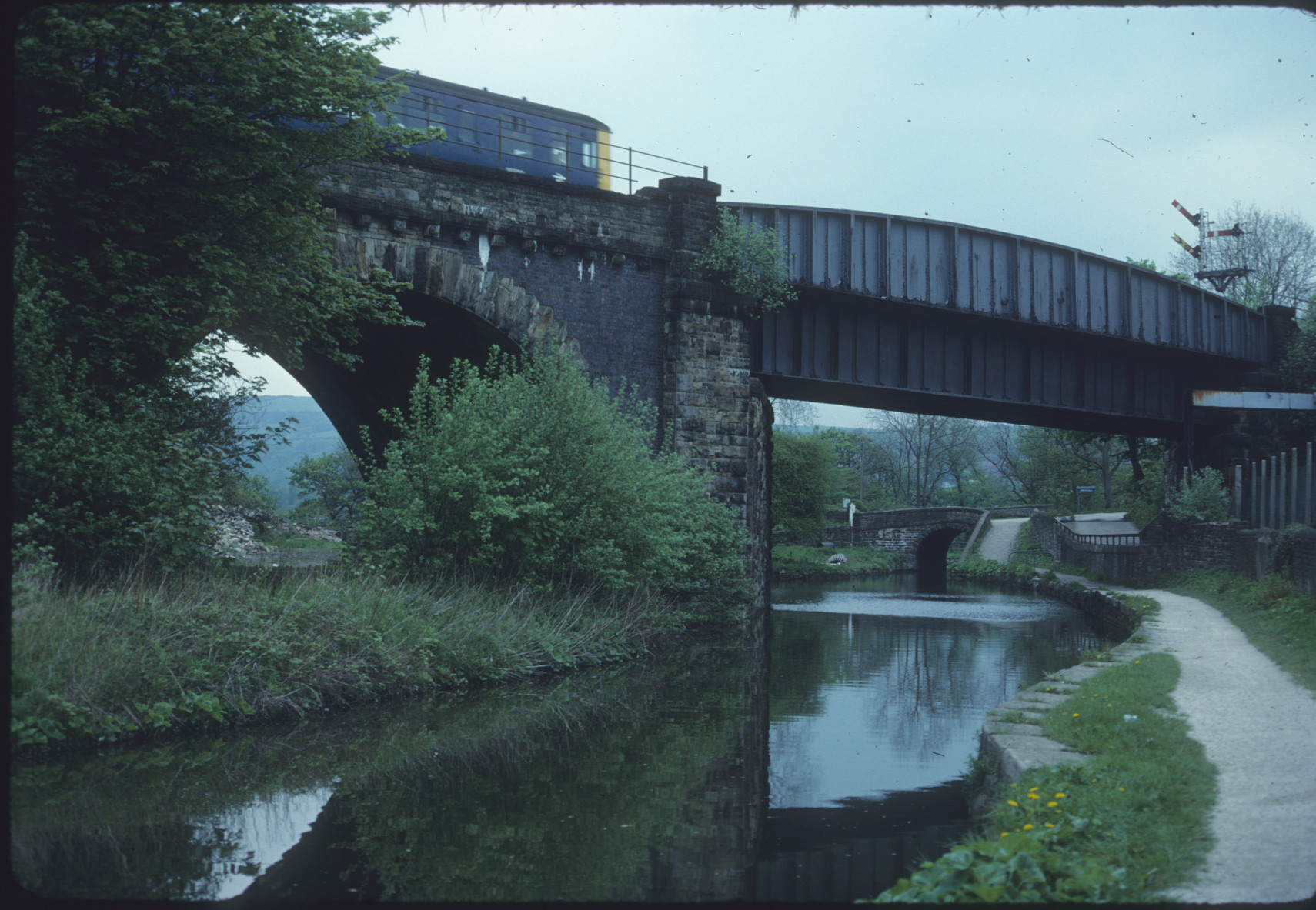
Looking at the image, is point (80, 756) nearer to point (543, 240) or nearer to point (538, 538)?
point (538, 538)

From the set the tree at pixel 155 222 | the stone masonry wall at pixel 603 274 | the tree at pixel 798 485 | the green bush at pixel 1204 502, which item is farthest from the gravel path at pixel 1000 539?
the tree at pixel 155 222

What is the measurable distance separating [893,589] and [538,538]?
74.2 ft

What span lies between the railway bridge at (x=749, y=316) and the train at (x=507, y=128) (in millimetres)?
3438

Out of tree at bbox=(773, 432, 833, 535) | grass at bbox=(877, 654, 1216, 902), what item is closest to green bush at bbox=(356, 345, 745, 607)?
grass at bbox=(877, 654, 1216, 902)

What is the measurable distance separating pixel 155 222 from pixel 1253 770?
10970 millimetres

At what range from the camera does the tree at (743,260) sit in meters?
17.4

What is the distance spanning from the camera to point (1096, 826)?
15.2ft

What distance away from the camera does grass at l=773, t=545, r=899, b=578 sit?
39.4 meters

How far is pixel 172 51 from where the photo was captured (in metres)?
10.2

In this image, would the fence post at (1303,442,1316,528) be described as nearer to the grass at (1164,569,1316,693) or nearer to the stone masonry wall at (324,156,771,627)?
the grass at (1164,569,1316,693)

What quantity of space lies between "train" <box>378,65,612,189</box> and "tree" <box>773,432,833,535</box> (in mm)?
26433

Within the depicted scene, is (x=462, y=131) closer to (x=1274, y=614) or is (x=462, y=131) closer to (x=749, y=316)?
(x=749, y=316)

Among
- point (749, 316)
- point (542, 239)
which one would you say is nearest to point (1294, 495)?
point (749, 316)

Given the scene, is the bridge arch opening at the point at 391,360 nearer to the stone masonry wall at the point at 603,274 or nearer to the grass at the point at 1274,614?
the stone masonry wall at the point at 603,274
